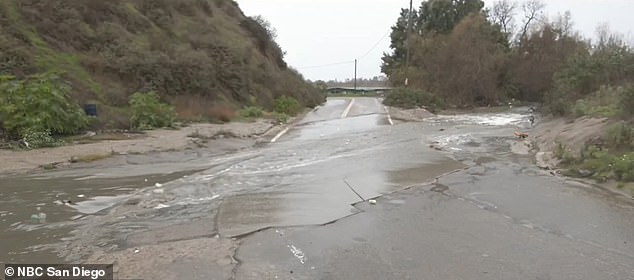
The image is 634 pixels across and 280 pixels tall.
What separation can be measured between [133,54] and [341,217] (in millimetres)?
22668

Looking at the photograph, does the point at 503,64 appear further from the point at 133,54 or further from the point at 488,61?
the point at 133,54

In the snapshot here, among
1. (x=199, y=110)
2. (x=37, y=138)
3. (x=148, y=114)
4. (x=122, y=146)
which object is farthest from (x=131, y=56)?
(x=122, y=146)

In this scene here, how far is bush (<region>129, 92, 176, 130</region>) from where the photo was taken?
21.1 m

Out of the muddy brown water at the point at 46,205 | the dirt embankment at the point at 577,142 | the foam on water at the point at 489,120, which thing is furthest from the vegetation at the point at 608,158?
the foam on water at the point at 489,120

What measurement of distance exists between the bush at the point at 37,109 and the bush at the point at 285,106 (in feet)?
62.1

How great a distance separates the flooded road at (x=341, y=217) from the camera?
5.93 meters

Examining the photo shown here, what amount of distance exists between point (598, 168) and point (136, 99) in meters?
16.9

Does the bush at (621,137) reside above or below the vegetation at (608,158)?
above

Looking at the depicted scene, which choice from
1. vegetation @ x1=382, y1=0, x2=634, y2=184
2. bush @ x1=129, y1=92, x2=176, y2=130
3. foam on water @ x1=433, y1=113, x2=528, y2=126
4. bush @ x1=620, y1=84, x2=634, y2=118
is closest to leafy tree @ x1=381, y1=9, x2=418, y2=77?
vegetation @ x1=382, y1=0, x2=634, y2=184

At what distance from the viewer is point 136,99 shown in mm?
21953

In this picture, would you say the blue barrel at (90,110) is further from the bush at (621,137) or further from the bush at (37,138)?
the bush at (621,137)

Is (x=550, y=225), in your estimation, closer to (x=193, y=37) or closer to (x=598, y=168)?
(x=598, y=168)

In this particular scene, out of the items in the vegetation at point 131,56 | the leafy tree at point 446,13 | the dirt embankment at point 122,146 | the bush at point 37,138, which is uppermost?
the leafy tree at point 446,13

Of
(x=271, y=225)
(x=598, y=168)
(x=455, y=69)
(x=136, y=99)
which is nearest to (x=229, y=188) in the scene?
(x=271, y=225)
